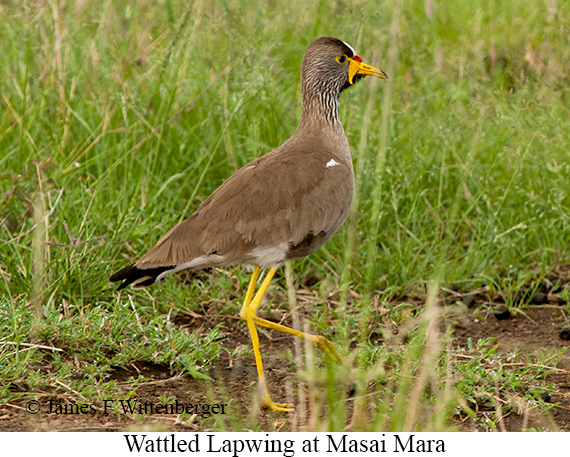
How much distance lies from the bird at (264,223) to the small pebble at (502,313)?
1132 millimetres

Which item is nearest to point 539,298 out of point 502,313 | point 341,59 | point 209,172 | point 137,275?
point 502,313

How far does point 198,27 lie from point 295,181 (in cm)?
201

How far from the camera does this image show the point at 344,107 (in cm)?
465

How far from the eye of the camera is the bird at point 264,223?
3471 mm

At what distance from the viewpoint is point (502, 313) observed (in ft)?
14.0

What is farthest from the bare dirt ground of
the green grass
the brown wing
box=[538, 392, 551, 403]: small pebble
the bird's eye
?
the bird's eye

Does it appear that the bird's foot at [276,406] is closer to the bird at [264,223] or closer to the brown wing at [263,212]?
the bird at [264,223]

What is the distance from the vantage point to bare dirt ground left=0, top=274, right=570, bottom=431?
121 inches

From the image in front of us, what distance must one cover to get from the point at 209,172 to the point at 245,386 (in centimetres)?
167

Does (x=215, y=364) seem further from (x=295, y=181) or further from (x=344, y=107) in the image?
(x=344, y=107)

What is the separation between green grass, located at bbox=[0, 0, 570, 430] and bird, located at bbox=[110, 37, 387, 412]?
0.21 m

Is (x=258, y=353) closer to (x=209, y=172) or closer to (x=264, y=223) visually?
(x=264, y=223)

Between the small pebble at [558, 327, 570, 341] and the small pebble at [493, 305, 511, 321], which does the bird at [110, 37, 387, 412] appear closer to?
the small pebble at [493, 305, 511, 321]
